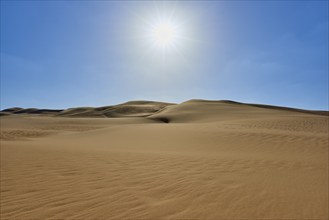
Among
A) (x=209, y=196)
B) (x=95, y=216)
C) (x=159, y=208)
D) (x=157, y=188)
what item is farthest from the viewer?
(x=157, y=188)

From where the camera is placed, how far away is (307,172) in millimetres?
5754

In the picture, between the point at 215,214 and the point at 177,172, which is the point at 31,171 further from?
the point at 215,214

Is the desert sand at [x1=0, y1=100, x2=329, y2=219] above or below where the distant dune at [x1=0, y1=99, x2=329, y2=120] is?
below

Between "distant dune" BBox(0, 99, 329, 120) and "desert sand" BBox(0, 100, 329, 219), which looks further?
"distant dune" BBox(0, 99, 329, 120)

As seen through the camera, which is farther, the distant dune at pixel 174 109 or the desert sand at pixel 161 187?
the distant dune at pixel 174 109

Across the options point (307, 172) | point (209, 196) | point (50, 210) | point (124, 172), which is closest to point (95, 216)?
point (50, 210)

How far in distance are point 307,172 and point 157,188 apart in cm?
392

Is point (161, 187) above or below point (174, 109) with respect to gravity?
below

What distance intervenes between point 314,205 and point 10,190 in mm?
5128

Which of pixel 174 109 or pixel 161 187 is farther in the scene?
pixel 174 109

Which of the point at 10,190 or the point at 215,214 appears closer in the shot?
the point at 215,214

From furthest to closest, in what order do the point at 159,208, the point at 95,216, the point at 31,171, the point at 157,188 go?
the point at 31,171
the point at 157,188
the point at 159,208
the point at 95,216

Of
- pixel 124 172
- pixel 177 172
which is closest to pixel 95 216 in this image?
pixel 124 172

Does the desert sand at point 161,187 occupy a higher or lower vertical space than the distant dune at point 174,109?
lower
